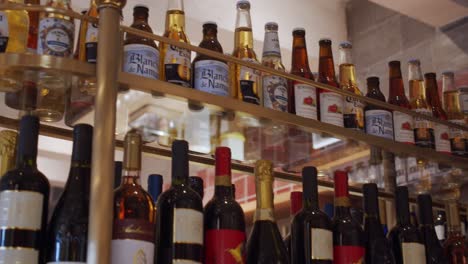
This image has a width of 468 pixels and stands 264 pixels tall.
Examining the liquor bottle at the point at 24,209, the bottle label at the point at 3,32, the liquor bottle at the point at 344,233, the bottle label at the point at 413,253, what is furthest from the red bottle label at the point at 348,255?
the bottle label at the point at 3,32

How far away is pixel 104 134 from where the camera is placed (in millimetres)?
812

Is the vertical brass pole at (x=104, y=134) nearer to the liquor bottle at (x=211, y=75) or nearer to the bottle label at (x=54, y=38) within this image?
the bottle label at (x=54, y=38)

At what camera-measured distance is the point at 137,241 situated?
0.81 meters

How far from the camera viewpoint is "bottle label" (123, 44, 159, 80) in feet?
3.05

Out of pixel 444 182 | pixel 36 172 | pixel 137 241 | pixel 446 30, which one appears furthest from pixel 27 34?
pixel 446 30

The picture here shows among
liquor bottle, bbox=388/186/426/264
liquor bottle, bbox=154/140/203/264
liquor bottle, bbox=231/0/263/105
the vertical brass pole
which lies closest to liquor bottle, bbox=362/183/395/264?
liquor bottle, bbox=388/186/426/264

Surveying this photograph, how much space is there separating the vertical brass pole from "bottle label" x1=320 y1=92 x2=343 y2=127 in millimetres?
413

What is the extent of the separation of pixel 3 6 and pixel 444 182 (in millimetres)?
996

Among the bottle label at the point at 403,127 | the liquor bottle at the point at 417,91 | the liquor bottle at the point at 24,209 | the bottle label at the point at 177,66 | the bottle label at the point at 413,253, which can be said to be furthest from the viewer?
the liquor bottle at the point at 417,91

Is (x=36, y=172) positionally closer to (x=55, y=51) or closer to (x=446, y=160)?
(x=55, y=51)

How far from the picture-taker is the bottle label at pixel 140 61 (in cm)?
93

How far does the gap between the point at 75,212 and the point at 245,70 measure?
0.38 m

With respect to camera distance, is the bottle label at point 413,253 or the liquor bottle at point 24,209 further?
the bottle label at point 413,253

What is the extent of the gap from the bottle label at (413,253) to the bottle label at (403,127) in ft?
0.70
